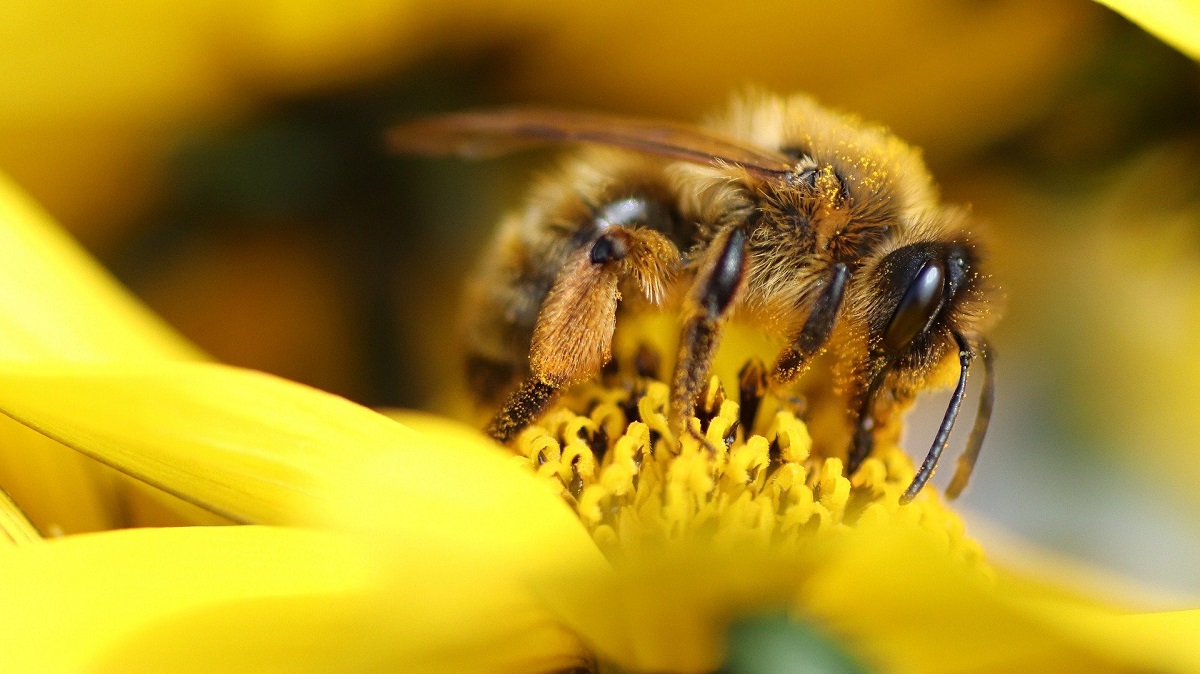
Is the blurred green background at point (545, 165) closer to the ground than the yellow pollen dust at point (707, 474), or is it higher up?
higher up

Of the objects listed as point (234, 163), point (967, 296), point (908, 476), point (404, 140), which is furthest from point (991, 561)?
point (234, 163)

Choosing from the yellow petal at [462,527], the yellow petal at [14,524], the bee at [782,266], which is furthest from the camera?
the bee at [782,266]

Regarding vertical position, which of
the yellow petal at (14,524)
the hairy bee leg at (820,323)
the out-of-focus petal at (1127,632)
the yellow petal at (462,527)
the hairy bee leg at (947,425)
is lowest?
the out-of-focus petal at (1127,632)

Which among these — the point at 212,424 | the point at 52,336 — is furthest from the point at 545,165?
the point at 212,424

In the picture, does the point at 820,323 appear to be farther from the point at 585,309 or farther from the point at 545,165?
the point at 545,165

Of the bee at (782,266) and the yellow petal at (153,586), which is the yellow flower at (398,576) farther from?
the bee at (782,266)

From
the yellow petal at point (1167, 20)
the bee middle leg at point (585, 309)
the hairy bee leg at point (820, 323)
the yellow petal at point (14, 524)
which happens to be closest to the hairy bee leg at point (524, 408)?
the bee middle leg at point (585, 309)

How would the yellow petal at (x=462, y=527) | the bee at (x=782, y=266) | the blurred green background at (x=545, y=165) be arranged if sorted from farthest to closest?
the blurred green background at (x=545, y=165), the bee at (x=782, y=266), the yellow petal at (x=462, y=527)
